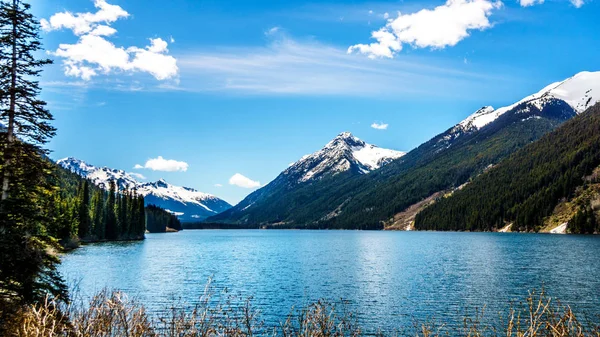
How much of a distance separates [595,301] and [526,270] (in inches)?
1021

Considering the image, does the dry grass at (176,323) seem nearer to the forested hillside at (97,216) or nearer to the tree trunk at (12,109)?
the tree trunk at (12,109)

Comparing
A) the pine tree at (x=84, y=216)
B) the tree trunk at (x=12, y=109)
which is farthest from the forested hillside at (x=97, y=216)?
the tree trunk at (x=12, y=109)

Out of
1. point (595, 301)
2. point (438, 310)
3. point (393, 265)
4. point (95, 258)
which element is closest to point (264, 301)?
point (438, 310)

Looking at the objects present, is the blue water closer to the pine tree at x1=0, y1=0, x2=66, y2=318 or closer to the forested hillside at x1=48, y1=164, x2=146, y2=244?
the pine tree at x1=0, y1=0, x2=66, y2=318

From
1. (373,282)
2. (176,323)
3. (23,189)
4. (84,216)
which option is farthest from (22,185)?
(84,216)

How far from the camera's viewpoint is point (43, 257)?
82.3 feet

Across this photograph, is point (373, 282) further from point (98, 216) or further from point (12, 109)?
point (98, 216)

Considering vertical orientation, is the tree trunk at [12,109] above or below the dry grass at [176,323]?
above

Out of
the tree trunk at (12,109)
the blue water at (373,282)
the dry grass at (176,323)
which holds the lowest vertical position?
the blue water at (373,282)

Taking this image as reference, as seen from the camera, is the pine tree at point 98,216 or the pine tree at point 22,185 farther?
the pine tree at point 98,216

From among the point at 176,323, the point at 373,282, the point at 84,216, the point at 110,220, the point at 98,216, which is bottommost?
the point at 373,282

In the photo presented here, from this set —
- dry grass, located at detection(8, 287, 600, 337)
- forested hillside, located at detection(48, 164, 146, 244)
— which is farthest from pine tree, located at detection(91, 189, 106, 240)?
dry grass, located at detection(8, 287, 600, 337)

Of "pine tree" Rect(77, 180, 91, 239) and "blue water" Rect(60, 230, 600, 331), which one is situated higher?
"pine tree" Rect(77, 180, 91, 239)

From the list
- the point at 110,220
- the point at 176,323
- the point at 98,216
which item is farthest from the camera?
the point at 110,220
